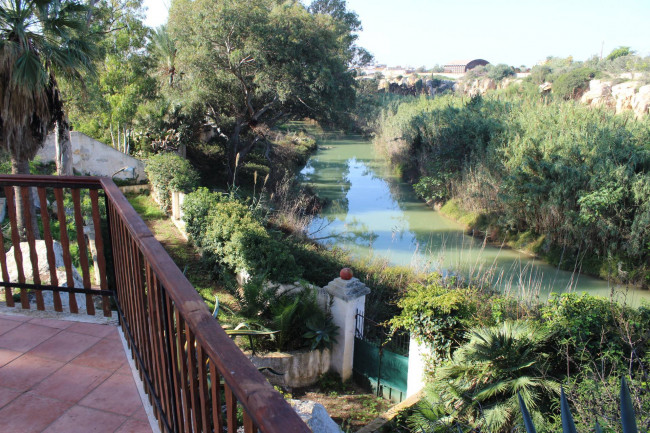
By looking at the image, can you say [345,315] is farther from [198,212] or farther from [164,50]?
[164,50]

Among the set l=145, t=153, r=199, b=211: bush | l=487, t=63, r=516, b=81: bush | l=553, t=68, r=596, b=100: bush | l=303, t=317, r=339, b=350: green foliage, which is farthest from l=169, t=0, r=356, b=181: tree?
l=487, t=63, r=516, b=81: bush

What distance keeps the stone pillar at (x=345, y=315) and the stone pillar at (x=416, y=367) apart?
3.51ft

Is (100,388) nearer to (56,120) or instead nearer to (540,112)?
(56,120)

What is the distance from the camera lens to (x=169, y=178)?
13.2m

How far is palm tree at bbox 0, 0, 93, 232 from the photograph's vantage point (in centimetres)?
813

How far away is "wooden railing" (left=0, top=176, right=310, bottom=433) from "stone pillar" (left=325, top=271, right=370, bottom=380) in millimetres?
4149

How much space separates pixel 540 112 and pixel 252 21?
398 inches

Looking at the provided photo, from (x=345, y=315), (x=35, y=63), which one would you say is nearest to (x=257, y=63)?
(x=35, y=63)

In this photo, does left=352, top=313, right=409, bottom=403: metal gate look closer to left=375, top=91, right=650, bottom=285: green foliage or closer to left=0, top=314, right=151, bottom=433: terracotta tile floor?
left=0, top=314, right=151, bottom=433: terracotta tile floor

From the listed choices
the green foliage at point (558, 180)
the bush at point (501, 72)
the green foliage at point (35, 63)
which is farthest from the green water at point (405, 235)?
the bush at point (501, 72)

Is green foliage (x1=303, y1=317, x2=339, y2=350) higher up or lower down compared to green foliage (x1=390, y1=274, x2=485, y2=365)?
lower down

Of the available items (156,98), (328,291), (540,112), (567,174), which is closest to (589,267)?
(567,174)

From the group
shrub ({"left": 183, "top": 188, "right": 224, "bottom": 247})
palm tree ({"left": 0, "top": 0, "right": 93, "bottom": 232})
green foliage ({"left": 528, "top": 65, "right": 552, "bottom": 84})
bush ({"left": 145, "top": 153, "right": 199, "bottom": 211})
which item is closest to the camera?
palm tree ({"left": 0, "top": 0, "right": 93, "bottom": 232})

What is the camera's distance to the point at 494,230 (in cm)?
1542
